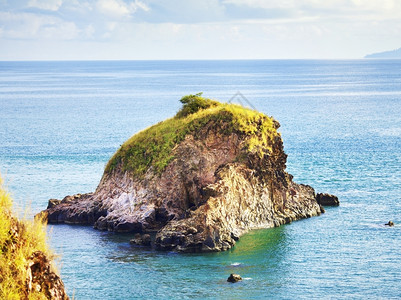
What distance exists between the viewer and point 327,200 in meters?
72.4

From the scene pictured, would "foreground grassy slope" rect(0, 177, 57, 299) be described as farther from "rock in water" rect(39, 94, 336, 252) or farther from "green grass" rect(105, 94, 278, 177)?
"green grass" rect(105, 94, 278, 177)

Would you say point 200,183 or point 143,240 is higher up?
point 200,183

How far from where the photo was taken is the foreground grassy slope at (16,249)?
75.9 ft

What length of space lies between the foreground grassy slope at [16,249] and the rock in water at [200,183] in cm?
3383

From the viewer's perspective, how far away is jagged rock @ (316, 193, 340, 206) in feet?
237

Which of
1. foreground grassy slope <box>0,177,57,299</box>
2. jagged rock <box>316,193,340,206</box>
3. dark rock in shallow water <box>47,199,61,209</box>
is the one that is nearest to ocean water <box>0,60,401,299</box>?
jagged rock <box>316,193,340,206</box>

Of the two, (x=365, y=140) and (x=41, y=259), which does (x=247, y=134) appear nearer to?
(x=41, y=259)

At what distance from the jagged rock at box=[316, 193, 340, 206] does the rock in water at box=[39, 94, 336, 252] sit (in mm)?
2272

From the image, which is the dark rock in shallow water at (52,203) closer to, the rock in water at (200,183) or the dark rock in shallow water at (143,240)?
the rock in water at (200,183)

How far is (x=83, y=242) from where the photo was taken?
60.6m

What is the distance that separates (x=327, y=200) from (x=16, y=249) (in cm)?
5192

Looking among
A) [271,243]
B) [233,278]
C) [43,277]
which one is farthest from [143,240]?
[43,277]

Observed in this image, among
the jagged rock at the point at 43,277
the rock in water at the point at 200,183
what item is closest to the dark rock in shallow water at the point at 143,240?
the rock in water at the point at 200,183

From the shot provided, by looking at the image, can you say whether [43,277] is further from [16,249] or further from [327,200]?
[327,200]
